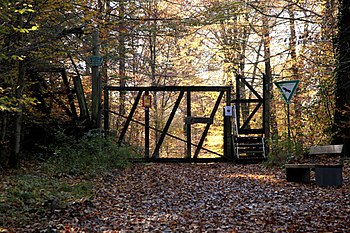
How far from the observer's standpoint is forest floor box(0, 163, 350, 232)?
5574 millimetres

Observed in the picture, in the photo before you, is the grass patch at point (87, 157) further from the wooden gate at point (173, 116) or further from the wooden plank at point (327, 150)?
the wooden plank at point (327, 150)

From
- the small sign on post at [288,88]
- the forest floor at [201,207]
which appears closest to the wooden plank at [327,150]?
the forest floor at [201,207]

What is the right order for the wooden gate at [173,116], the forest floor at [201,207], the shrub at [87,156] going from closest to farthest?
the forest floor at [201,207]
the shrub at [87,156]
the wooden gate at [173,116]

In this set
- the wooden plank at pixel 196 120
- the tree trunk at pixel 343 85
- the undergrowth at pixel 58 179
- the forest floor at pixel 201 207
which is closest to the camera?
the forest floor at pixel 201 207

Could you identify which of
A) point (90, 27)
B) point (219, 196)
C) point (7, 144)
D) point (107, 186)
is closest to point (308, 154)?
point (219, 196)

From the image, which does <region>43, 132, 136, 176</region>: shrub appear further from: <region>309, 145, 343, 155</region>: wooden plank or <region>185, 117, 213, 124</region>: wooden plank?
<region>309, 145, 343, 155</region>: wooden plank

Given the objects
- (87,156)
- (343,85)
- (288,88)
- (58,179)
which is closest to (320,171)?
(343,85)

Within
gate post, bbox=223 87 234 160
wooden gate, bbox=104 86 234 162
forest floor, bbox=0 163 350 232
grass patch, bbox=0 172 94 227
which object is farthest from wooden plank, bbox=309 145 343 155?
grass patch, bbox=0 172 94 227

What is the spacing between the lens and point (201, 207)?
23.0 ft

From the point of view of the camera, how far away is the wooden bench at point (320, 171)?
8.55m

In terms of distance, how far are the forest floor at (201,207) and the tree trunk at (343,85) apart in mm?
1212

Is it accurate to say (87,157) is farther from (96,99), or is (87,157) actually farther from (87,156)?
(96,99)

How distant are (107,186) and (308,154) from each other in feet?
21.2

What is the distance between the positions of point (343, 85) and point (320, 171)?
11.2ft
